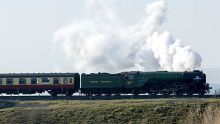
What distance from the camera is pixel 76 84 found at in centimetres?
8356

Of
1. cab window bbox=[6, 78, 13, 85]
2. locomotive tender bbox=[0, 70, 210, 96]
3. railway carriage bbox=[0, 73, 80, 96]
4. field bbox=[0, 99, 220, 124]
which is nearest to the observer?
field bbox=[0, 99, 220, 124]

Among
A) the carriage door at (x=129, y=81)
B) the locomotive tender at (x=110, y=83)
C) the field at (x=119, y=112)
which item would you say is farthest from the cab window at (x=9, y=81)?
the field at (x=119, y=112)

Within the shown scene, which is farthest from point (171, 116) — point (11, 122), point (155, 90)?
point (155, 90)

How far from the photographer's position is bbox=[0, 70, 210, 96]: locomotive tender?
79125mm

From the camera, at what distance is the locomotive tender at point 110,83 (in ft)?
260

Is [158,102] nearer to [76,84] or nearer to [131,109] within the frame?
[131,109]

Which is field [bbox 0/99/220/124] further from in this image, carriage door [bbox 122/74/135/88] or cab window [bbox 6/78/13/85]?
cab window [bbox 6/78/13/85]

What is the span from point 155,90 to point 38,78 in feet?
49.9

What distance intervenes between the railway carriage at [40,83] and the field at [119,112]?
50.7 feet

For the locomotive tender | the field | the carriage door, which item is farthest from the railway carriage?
the field

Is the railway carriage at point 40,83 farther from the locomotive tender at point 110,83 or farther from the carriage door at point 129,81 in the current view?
the carriage door at point 129,81

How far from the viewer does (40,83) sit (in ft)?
274

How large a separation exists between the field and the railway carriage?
1547 centimetres

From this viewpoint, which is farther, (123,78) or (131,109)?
(123,78)
